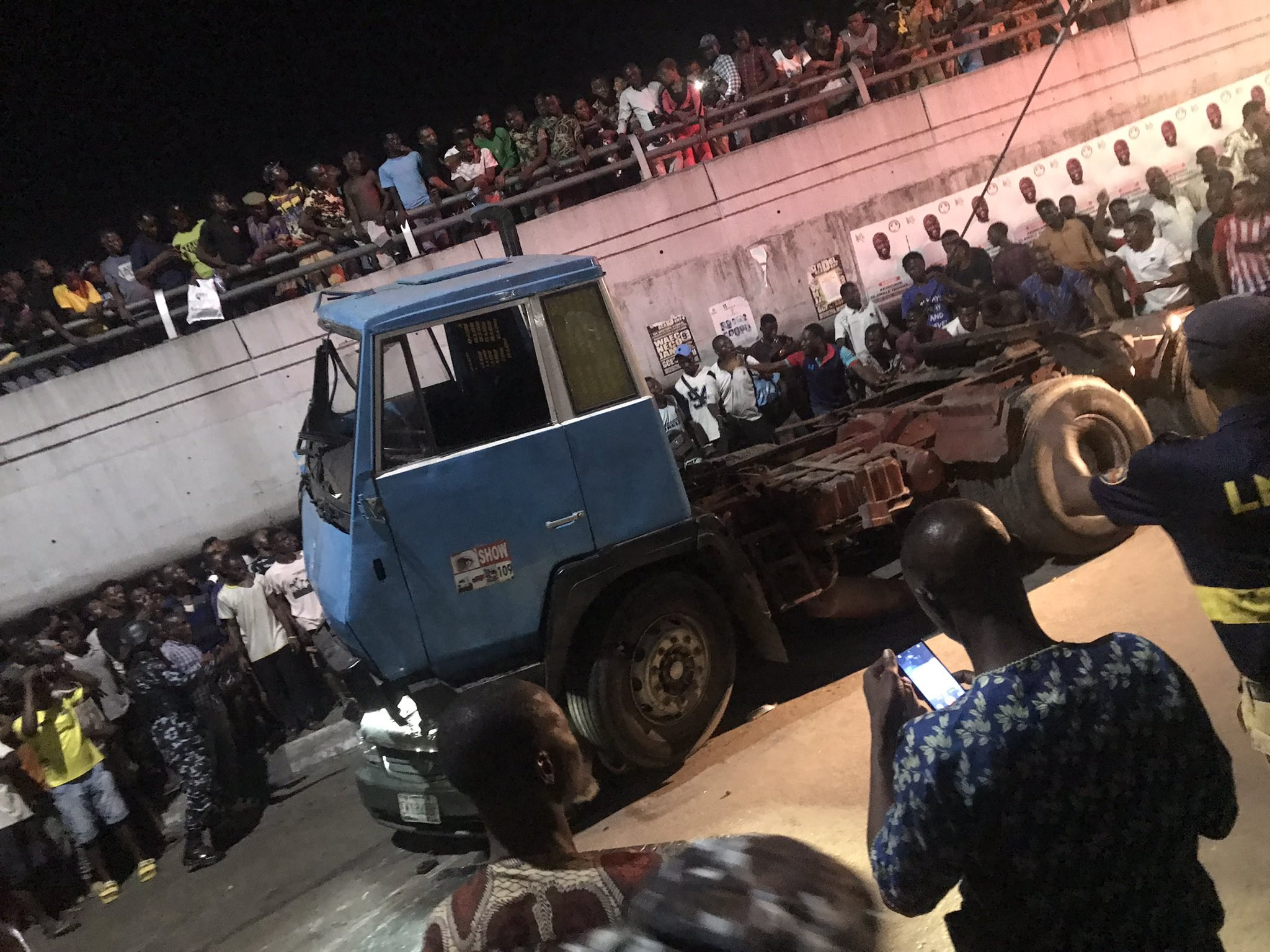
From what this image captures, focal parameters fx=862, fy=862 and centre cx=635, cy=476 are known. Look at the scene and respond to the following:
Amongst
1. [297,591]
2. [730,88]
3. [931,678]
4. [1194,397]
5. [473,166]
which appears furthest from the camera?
[730,88]

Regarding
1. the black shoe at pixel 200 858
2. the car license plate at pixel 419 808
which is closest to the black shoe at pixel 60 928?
the black shoe at pixel 200 858

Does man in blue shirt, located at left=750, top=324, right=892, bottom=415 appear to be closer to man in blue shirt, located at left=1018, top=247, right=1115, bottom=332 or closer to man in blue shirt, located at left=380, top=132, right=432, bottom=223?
man in blue shirt, located at left=1018, top=247, right=1115, bottom=332

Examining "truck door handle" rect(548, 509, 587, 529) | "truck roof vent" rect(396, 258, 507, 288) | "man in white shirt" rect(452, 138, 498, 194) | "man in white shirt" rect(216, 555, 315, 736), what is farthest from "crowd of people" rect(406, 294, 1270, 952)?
"man in white shirt" rect(452, 138, 498, 194)

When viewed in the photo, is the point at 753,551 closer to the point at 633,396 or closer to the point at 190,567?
the point at 633,396

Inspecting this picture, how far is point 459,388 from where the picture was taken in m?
4.25

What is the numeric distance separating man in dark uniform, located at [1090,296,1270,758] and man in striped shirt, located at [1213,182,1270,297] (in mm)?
5324

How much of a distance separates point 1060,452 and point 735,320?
17.6 ft

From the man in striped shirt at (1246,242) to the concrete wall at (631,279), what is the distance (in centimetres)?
432

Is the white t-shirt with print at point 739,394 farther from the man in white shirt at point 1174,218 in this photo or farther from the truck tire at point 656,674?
the man in white shirt at point 1174,218

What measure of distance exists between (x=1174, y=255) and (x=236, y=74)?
12.0 m

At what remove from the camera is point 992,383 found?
5.86 meters

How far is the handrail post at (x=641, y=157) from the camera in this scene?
33.0 feet

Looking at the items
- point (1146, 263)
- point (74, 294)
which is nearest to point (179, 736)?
point (74, 294)

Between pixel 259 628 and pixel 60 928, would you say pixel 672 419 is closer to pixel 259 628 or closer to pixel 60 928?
pixel 259 628
